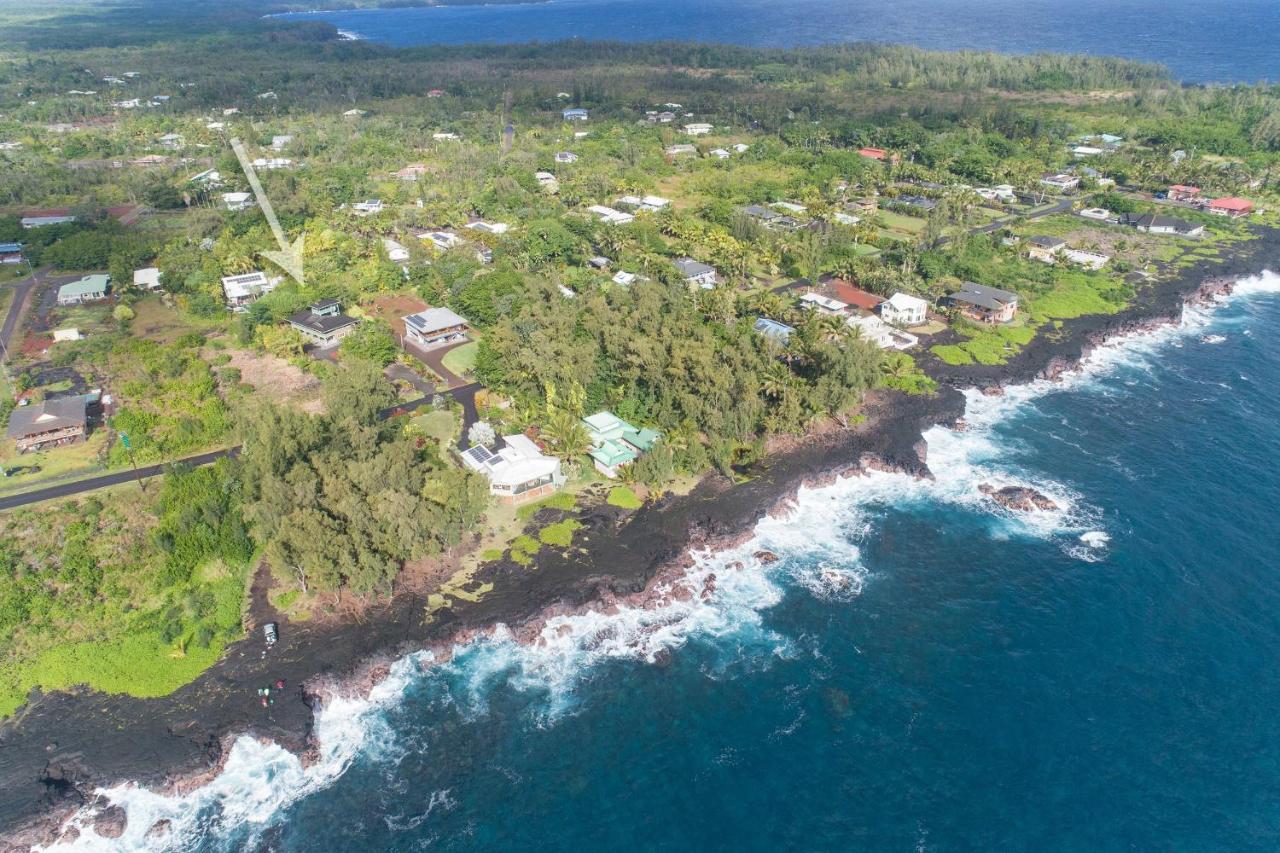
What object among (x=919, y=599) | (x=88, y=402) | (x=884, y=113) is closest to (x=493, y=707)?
(x=919, y=599)

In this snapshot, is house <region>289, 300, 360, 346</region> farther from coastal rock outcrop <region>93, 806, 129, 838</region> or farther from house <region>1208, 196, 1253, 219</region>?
house <region>1208, 196, 1253, 219</region>

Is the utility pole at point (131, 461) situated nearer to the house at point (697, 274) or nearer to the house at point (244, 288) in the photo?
the house at point (244, 288)

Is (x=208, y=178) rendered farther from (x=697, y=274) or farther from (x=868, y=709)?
(x=868, y=709)

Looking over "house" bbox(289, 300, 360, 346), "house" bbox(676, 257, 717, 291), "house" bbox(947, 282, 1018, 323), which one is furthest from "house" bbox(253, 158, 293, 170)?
"house" bbox(947, 282, 1018, 323)

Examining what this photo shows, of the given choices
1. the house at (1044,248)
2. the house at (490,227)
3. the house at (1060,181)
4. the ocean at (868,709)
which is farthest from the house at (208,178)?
the house at (1060,181)

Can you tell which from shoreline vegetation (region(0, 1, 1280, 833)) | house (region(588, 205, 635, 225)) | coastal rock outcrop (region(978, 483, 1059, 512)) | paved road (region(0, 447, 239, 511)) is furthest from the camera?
house (region(588, 205, 635, 225))

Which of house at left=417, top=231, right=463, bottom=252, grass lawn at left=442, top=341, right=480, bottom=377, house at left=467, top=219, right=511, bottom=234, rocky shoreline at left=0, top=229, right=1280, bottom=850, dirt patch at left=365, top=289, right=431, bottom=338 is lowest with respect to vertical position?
rocky shoreline at left=0, top=229, right=1280, bottom=850
